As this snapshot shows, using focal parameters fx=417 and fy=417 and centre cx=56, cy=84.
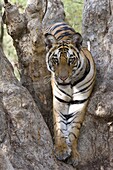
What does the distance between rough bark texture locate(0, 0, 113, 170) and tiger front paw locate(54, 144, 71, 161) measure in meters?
0.06

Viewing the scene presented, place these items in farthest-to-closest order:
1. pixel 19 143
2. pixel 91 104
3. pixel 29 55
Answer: pixel 29 55 → pixel 91 104 → pixel 19 143

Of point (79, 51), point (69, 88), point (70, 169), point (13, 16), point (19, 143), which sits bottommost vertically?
point (70, 169)

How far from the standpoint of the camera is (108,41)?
17.0 ft

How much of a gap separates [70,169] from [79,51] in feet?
4.37

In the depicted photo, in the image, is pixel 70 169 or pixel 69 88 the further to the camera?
pixel 69 88

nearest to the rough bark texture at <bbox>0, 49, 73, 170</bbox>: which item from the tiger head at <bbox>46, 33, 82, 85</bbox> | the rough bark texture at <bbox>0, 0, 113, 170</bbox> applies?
the rough bark texture at <bbox>0, 0, 113, 170</bbox>

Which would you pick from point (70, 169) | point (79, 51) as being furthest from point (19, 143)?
point (79, 51)

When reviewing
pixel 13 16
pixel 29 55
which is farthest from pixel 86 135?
pixel 13 16

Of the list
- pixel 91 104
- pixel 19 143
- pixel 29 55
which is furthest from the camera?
pixel 29 55

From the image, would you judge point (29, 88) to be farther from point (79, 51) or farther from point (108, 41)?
point (108, 41)

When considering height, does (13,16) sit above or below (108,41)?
above

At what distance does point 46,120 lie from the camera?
500 cm

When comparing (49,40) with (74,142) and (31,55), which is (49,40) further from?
(74,142)

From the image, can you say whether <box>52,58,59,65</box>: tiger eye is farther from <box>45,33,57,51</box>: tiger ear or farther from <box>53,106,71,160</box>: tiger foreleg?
<box>53,106,71,160</box>: tiger foreleg
